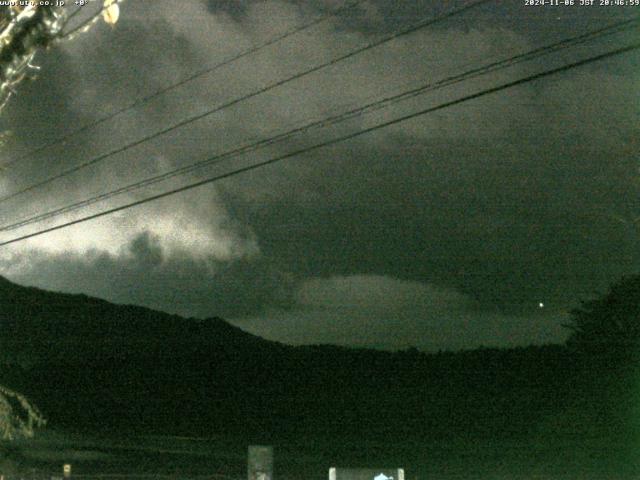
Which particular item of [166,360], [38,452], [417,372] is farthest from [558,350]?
[166,360]

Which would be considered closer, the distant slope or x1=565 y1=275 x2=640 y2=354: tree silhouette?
x1=565 y1=275 x2=640 y2=354: tree silhouette

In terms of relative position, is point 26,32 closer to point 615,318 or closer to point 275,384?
→ point 615,318

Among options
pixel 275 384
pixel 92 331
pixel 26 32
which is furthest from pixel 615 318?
pixel 92 331

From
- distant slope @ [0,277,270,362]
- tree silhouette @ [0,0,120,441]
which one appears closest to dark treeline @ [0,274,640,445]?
distant slope @ [0,277,270,362]

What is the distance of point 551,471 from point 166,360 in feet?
180

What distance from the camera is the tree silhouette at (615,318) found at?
41.9 m

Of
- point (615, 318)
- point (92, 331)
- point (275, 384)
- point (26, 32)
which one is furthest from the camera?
point (92, 331)

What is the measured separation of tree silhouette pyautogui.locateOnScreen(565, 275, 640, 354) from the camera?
41.9 metres

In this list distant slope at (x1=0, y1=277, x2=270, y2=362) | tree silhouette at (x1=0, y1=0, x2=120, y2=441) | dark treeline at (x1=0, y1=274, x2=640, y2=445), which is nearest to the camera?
tree silhouette at (x1=0, y1=0, x2=120, y2=441)

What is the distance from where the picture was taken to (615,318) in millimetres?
42312

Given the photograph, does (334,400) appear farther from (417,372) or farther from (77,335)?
(77,335)

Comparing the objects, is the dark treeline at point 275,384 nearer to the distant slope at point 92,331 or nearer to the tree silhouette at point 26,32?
the distant slope at point 92,331

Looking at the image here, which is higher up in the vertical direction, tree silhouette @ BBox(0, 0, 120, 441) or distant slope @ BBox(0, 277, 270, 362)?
distant slope @ BBox(0, 277, 270, 362)

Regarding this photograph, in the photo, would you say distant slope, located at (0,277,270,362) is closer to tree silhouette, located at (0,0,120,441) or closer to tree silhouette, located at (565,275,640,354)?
tree silhouette, located at (565,275,640,354)
